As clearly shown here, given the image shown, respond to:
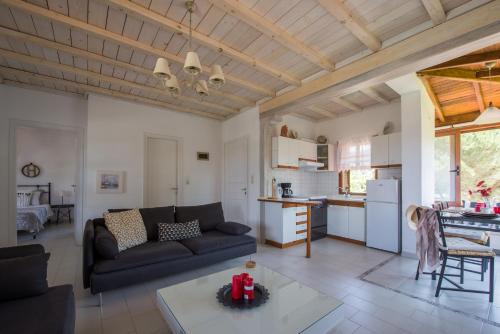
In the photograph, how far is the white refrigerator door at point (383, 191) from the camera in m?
3.76

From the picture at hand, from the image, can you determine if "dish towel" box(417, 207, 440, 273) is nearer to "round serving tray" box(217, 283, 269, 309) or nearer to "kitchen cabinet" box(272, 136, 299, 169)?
"round serving tray" box(217, 283, 269, 309)

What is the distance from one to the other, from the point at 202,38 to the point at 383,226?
3947mm

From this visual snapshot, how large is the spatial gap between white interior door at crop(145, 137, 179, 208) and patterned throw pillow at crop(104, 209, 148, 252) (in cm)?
170

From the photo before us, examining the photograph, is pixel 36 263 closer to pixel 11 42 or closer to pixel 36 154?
pixel 11 42

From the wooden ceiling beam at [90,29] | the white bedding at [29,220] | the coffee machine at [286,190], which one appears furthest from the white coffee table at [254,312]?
the white bedding at [29,220]

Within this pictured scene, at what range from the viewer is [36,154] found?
21.6 ft

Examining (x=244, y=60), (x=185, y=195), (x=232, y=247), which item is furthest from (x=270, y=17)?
(x=185, y=195)

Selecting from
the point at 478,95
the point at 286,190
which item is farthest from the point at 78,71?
the point at 478,95

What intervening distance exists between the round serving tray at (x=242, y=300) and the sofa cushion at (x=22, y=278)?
126 centimetres

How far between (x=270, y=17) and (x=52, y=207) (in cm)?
745

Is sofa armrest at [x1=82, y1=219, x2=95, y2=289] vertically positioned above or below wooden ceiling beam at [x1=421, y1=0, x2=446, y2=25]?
below

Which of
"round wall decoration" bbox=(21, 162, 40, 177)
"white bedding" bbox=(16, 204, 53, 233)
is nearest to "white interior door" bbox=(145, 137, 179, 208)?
"white bedding" bbox=(16, 204, 53, 233)

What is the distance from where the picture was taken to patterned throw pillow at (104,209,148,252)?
272 centimetres

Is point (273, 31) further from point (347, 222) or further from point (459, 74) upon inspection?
point (347, 222)
